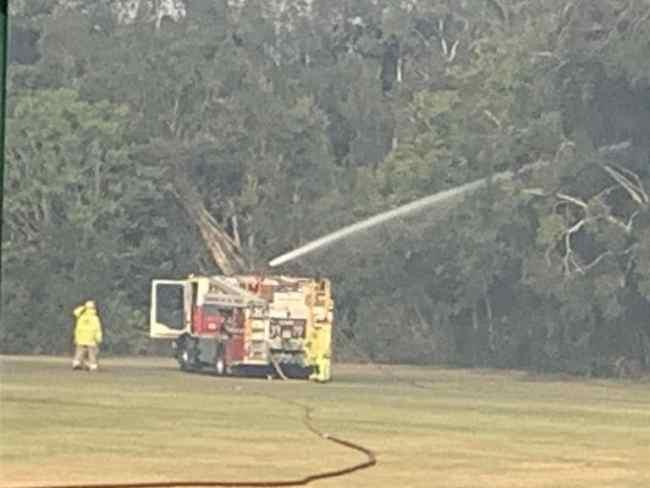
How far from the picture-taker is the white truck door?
3069 cm

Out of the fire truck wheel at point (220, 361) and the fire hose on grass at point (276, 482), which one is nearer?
the fire hose on grass at point (276, 482)

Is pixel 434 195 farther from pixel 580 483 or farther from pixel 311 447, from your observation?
pixel 580 483

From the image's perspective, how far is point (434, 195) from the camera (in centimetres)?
3731

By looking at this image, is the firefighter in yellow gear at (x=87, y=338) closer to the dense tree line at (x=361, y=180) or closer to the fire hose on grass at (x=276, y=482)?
the dense tree line at (x=361, y=180)

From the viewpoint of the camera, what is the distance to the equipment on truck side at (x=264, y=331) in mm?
28078

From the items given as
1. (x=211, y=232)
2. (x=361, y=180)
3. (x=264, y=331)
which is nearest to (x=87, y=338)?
(x=264, y=331)

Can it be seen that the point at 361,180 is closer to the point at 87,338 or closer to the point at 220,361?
the point at 220,361

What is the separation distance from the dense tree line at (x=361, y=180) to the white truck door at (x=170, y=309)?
1081mm

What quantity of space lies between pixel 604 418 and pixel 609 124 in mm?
14573

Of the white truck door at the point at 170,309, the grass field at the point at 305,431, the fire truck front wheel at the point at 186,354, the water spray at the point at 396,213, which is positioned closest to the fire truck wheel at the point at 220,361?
the grass field at the point at 305,431

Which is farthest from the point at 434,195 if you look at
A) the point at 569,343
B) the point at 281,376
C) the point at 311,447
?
the point at 311,447

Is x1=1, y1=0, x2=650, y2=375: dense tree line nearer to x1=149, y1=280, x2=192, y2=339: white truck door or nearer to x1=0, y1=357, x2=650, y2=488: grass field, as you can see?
x1=149, y1=280, x2=192, y2=339: white truck door

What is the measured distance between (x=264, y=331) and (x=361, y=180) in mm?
9032

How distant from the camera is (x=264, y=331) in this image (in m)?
28.1
